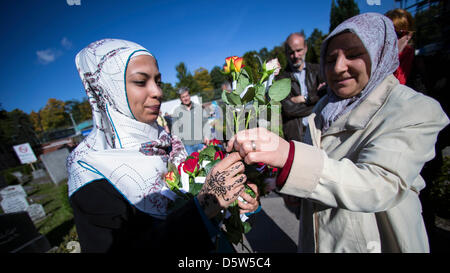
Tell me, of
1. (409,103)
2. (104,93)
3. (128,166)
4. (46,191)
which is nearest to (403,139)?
(409,103)

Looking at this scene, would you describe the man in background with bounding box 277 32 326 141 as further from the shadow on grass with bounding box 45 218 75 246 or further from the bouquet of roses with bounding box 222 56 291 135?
the shadow on grass with bounding box 45 218 75 246

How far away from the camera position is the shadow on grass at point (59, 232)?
4.43m

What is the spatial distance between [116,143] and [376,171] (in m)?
1.58

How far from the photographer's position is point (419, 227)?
1115 mm

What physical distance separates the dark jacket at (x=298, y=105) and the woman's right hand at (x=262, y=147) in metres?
2.16

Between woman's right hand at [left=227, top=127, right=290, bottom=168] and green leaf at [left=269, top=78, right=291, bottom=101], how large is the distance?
24 centimetres

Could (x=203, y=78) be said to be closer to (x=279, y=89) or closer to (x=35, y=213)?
(x=35, y=213)

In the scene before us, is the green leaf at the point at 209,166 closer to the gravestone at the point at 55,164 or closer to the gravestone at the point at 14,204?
the gravestone at the point at 14,204

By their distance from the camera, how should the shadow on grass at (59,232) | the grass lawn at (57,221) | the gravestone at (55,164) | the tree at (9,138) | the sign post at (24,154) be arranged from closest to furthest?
the grass lawn at (57,221) → the shadow on grass at (59,232) → the gravestone at (55,164) → the sign post at (24,154) → the tree at (9,138)

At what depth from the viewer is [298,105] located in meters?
2.89

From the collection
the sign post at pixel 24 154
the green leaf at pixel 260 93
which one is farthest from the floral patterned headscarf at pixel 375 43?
the sign post at pixel 24 154
